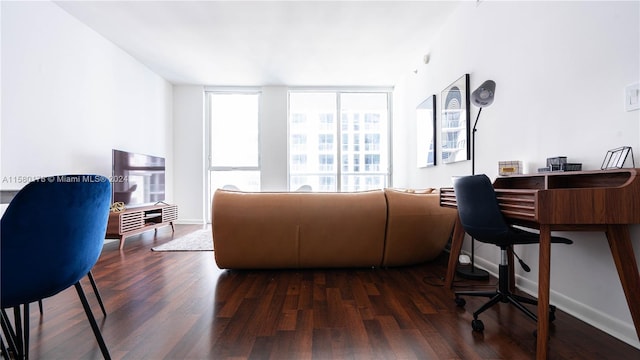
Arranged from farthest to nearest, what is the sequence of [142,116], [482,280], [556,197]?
[142,116], [482,280], [556,197]

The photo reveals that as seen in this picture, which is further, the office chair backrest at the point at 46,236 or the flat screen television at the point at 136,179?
the flat screen television at the point at 136,179

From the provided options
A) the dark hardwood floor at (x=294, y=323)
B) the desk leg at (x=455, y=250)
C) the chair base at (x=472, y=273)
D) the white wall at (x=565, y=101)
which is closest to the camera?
the dark hardwood floor at (x=294, y=323)

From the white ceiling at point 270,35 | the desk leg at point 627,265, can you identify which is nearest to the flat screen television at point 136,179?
the white ceiling at point 270,35

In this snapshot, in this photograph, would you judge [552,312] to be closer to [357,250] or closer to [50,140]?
[357,250]

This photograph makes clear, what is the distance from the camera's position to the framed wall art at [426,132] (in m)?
3.72

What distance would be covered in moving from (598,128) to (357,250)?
5.74 feet

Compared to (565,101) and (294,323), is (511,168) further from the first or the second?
(294,323)

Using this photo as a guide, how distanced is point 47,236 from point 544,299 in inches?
77.2

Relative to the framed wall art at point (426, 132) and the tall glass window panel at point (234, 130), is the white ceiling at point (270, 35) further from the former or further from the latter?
the framed wall art at point (426, 132)

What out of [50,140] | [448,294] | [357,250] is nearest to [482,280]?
[448,294]

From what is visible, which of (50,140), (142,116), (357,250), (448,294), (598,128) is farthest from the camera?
(142,116)

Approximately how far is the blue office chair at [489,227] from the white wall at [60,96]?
375 centimetres

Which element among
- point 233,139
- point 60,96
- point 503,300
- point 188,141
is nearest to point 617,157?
point 503,300

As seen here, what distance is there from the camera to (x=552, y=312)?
1.54 metres
